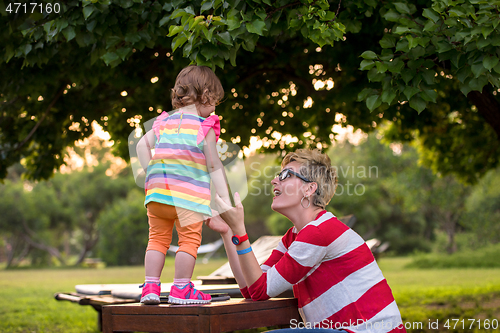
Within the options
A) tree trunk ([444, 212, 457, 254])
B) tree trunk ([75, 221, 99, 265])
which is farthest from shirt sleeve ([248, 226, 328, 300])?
tree trunk ([75, 221, 99, 265])

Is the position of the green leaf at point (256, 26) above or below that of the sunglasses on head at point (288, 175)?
above

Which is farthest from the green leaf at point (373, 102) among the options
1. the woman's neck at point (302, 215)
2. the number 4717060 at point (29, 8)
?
the number 4717060 at point (29, 8)

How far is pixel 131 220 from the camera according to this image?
2548cm

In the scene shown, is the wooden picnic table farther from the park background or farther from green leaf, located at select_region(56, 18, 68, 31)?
green leaf, located at select_region(56, 18, 68, 31)

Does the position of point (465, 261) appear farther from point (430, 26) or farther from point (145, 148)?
point (145, 148)

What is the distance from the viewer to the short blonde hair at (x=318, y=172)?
8.50 feet

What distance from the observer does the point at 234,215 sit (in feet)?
7.74

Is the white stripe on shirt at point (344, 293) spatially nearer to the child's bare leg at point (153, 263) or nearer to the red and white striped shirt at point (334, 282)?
the red and white striped shirt at point (334, 282)

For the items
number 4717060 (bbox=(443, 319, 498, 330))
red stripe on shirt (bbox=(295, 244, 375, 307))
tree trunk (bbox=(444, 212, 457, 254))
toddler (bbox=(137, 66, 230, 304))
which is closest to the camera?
red stripe on shirt (bbox=(295, 244, 375, 307))

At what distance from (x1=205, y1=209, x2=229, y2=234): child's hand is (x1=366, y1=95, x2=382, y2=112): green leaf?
1.46 meters

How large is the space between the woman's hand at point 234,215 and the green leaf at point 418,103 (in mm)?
1585

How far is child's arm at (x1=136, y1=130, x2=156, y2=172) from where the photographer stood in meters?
2.70

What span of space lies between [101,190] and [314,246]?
3089cm

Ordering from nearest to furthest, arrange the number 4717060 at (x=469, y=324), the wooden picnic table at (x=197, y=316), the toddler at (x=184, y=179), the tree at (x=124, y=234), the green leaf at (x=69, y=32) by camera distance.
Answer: the wooden picnic table at (x=197, y=316)
the toddler at (x=184, y=179)
the green leaf at (x=69, y=32)
the number 4717060 at (x=469, y=324)
the tree at (x=124, y=234)
